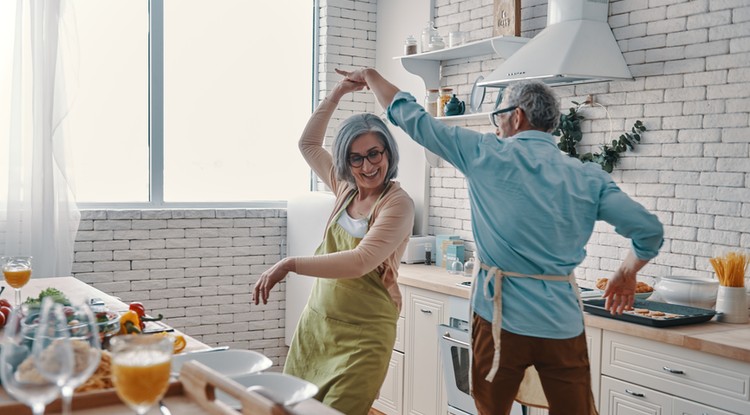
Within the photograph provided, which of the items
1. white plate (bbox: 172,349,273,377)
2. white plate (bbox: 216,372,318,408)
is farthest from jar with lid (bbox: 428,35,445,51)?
white plate (bbox: 216,372,318,408)

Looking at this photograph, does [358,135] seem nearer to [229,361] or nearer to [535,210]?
[535,210]

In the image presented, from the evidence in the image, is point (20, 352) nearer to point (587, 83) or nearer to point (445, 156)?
point (445, 156)

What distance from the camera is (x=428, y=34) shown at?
5051 mm

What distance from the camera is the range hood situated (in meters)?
3.73

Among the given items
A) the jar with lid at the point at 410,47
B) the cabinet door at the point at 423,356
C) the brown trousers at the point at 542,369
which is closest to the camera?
the brown trousers at the point at 542,369

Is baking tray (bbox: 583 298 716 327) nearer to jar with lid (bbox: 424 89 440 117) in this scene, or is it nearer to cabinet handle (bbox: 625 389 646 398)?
cabinet handle (bbox: 625 389 646 398)

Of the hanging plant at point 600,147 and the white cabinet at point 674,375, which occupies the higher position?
the hanging plant at point 600,147

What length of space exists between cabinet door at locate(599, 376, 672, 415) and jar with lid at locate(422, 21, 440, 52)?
2.51 metres

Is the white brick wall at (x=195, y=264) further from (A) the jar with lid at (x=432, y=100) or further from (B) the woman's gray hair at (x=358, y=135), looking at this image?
(B) the woman's gray hair at (x=358, y=135)

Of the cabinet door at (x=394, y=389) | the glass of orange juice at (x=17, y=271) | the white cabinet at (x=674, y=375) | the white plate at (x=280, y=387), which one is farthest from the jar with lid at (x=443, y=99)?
the white plate at (x=280, y=387)

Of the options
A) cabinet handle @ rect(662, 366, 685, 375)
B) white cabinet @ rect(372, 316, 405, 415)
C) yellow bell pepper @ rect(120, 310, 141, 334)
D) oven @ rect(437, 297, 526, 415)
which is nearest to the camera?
yellow bell pepper @ rect(120, 310, 141, 334)

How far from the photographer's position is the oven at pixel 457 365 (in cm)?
386

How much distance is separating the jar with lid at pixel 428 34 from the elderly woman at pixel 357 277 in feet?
7.89

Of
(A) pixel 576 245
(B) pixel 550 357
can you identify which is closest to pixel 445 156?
(A) pixel 576 245
